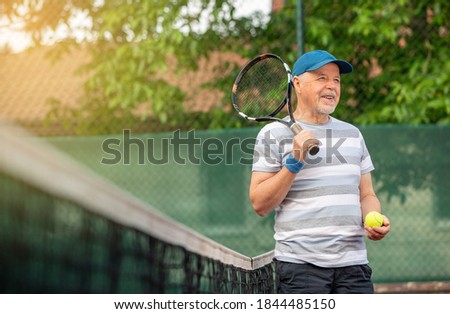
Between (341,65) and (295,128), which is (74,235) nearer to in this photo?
(295,128)

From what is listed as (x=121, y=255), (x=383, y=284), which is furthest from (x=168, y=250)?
(x=383, y=284)

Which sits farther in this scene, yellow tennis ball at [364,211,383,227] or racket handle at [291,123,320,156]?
yellow tennis ball at [364,211,383,227]

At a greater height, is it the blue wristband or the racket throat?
the racket throat

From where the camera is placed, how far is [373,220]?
2.56 metres

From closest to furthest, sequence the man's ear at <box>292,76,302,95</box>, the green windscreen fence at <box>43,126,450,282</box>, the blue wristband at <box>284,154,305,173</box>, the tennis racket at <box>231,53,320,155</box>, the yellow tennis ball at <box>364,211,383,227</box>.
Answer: the blue wristband at <box>284,154,305,173</box>
the yellow tennis ball at <box>364,211,383,227</box>
the man's ear at <box>292,76,302,95</box>
the tennis racket at <box>231,53,320,155</box>
the green windscreen fence at <box>43,126,450,282</box>

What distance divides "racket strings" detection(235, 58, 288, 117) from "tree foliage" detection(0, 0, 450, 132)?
Answer: 2349 mm

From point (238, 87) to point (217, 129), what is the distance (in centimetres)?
242

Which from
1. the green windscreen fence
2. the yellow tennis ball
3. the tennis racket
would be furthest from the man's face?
the green windscreen fence

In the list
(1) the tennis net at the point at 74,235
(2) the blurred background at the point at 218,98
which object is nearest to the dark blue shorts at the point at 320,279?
(1) the tennis net at the point at 74,235

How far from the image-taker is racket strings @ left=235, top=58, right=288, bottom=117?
338cm

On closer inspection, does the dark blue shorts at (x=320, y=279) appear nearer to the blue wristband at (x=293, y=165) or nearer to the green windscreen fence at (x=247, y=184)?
the blue wristband at (x=293, y=165)

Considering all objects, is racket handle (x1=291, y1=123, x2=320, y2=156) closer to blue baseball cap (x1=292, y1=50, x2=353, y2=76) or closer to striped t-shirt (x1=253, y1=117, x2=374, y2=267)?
striped t-shirt (x1=253, y1=117, x2=374, y2=267)

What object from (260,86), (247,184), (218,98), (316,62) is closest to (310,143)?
(316,62)
